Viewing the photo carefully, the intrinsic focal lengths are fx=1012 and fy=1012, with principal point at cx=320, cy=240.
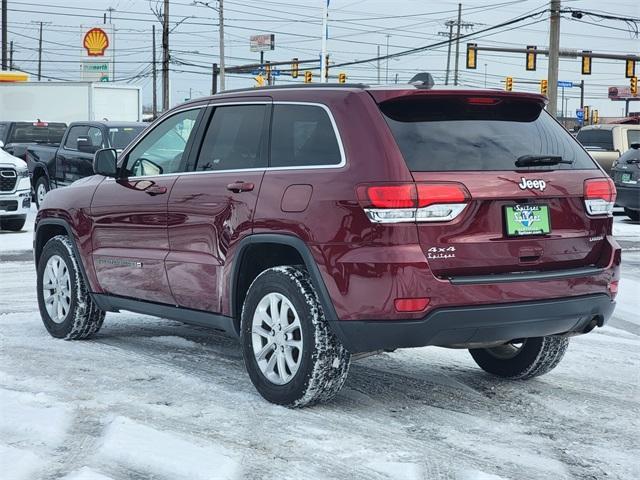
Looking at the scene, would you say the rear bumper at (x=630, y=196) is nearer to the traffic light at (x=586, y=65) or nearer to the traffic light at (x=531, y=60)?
the traffic light at (x=531, y=60)

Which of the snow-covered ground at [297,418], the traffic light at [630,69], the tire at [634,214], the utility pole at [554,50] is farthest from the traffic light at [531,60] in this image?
the snow-covered ground at [297,418]

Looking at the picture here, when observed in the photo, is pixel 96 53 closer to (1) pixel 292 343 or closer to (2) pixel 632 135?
(2) pixel 632 135

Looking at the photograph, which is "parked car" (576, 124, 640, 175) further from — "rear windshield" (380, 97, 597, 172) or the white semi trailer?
"rear windshield" (380, 97, 597, 172)

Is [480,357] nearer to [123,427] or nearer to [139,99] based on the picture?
[123,427]

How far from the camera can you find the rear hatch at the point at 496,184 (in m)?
4.96

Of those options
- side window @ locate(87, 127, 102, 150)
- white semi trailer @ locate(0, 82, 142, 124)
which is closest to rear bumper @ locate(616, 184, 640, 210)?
side window @ locate(87, 127, 102, 150)

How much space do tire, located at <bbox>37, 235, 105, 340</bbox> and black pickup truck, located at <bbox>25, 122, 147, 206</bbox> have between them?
9874mm

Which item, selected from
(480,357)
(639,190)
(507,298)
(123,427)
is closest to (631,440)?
(507,298)

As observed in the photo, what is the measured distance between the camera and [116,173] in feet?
22.5

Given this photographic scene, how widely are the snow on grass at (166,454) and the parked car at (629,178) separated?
53.1 ft

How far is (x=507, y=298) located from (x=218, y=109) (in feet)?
7.45

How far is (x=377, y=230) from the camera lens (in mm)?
4895

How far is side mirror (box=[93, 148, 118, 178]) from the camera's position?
6805 mm

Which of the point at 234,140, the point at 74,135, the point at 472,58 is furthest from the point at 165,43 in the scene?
the point at 234,140
